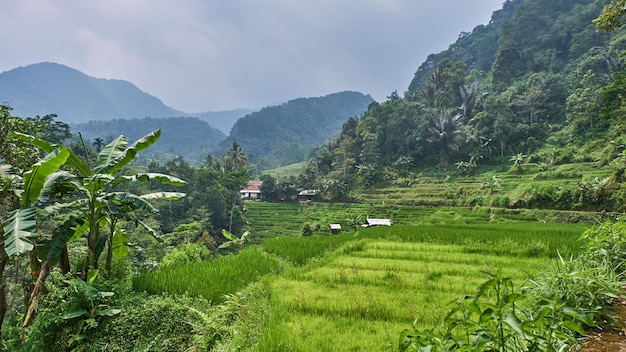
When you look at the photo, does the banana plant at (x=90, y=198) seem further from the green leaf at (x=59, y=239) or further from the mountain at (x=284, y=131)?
the mountain at (x=284, y=131)

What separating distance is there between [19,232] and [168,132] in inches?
7344

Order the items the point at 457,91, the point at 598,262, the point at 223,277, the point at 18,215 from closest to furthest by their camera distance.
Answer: the point at 598,262 → the point at 18,215 → the point at 223,277 → the point at 457,91

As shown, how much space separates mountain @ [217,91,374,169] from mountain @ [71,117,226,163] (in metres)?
17.3

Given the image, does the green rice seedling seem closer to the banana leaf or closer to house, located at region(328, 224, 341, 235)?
the banana leaf

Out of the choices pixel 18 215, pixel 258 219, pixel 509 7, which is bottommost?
pixel 258 219

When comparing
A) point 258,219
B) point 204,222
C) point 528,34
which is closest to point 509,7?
point 528,34

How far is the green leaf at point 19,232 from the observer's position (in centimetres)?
388

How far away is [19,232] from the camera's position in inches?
161

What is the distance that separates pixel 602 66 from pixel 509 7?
69791 mm

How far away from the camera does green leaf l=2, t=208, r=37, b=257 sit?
3885mm

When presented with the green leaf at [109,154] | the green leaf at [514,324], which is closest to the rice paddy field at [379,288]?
the green leaf at [514,324]

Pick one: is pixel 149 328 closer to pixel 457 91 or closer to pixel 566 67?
pixel 457 91

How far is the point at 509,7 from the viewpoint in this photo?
92.8 metres

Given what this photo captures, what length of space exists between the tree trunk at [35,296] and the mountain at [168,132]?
132641mm
